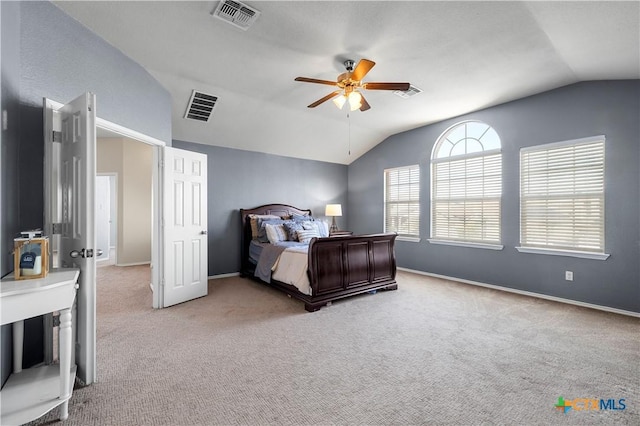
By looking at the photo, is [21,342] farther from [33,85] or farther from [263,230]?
[263,230]

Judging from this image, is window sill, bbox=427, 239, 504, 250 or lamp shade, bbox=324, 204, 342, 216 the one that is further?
lamp shade, bbox=324, 204, 342, 216

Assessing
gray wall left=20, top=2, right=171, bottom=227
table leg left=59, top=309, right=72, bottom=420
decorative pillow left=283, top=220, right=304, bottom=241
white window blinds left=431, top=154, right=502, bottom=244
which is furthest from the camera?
decorative pillow left=283, top=220, right=304, bottom=241

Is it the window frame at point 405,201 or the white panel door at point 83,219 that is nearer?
the white panel door at point 83,219

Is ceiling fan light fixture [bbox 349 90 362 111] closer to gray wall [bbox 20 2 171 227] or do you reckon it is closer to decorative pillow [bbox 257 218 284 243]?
gray wall [bbox 20 2 171 227]

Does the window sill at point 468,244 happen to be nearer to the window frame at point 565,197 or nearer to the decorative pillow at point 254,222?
the window frame at point 565,197

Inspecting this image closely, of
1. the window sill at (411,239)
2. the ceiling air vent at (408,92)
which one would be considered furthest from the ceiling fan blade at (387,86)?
the window sill at (411,239)

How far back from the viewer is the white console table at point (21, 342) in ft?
4.99

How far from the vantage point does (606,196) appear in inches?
139

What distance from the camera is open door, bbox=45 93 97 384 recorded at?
1.96m

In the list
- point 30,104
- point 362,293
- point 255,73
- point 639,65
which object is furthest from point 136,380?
point 639,65

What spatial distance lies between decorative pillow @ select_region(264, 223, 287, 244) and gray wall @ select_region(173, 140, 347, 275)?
87 cm

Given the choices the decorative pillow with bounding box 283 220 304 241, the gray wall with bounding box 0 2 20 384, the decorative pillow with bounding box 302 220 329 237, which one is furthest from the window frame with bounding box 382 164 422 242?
the gray wall with bounding box 0 2 20 384

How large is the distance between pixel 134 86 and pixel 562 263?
5.73m

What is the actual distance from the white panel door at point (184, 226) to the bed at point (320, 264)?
1017mm
